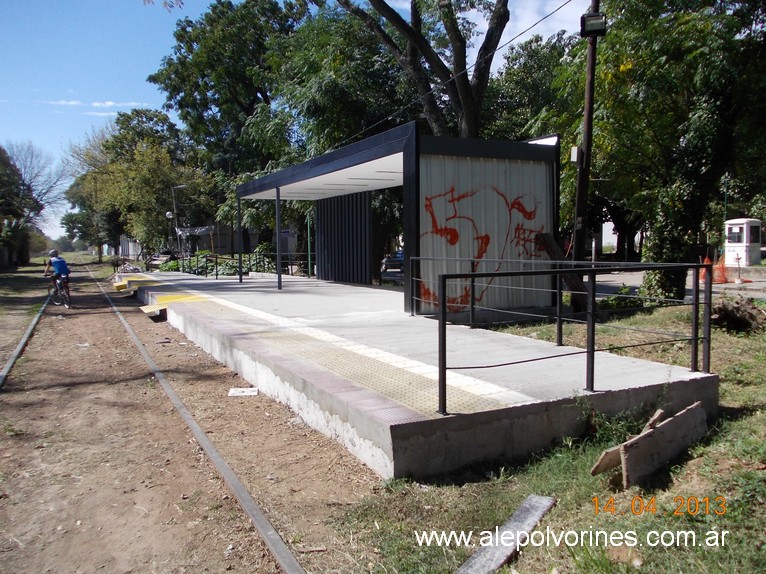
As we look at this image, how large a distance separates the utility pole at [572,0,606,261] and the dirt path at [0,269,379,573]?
739 centimetres

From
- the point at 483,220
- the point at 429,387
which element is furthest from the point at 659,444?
the point at 483,220

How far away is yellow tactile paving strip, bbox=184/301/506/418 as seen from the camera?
4902mm

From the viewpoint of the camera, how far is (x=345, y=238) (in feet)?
64.2

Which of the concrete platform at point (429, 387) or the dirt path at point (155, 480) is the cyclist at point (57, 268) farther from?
the concrete platform at point (429, 387)

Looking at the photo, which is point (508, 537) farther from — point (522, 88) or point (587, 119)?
point (522, 88)

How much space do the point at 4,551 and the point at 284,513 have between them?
1661mm

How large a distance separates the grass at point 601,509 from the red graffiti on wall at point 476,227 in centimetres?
591

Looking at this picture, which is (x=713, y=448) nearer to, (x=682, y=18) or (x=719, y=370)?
(x=719, y=370)

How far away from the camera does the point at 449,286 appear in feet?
35.7

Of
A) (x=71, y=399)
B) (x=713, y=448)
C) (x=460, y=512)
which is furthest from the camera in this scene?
(x=71, y=399)

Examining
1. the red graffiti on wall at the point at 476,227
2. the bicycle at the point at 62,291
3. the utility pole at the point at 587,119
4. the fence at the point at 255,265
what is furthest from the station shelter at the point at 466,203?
the fence at the point at 255,265

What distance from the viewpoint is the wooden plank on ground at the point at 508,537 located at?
3314 mm

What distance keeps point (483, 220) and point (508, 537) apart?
316 inches

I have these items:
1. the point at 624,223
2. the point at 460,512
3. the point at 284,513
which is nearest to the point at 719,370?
the point at 460,512
